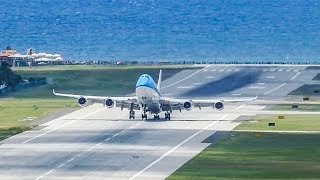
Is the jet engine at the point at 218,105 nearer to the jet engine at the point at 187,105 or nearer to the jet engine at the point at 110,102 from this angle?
the jet engine at the point at 187,105

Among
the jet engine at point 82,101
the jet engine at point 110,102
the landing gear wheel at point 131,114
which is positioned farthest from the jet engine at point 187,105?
the jet engine at point 82,101

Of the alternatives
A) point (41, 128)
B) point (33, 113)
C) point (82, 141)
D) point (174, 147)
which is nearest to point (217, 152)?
point (174, 147)

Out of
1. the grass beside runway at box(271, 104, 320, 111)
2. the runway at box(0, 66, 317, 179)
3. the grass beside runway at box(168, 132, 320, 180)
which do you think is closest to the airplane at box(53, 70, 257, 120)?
the runway at box(0, 66, 317, 179)

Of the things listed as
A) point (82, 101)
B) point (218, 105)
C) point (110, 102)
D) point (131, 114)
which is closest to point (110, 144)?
point (110, 102)

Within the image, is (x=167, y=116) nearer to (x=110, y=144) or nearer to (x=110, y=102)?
(x=110, y=102)

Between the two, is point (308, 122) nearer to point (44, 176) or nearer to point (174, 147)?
point (174, 147)
